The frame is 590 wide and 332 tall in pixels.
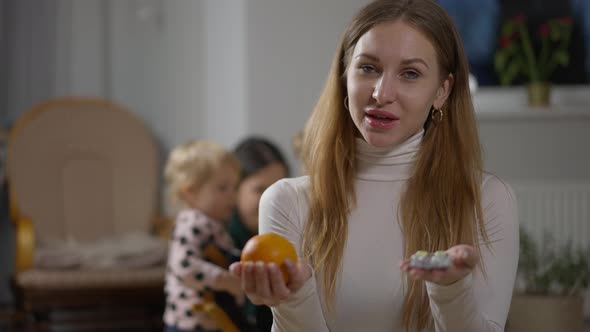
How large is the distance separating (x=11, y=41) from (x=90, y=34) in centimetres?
38

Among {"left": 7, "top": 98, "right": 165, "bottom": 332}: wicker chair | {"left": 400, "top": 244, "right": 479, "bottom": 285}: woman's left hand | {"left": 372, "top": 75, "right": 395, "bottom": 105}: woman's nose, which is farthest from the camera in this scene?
{"left": 7, "top": 98, "right": 165, "bottom": 332}: wicker chair

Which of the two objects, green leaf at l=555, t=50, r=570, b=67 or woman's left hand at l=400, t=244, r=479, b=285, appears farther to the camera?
green leaf at l=555, t=50, r=570, b=67

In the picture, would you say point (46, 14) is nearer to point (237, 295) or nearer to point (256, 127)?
point (256, 127)

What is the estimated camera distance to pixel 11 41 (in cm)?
437

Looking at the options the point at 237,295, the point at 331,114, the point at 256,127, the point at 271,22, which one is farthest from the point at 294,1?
the point at 331,114

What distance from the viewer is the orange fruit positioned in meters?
1.10

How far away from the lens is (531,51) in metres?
3.94

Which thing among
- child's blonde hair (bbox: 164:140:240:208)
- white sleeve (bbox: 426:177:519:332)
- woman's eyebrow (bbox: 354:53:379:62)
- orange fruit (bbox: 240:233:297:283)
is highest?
woman's eyebrow (bbox: 354:53:379:62)

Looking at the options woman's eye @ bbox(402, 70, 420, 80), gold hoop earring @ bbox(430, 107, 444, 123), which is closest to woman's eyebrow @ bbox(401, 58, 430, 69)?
woman's eye @ bbox(402, 70, 420, 80)

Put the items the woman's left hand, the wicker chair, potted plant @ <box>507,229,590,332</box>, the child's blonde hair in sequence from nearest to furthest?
the woman's left hand → potted plant @ <box>507,229,590,332</box> → the child's blonde hair → the wicker chair

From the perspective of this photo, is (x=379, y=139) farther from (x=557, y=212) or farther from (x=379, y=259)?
(x=557, y=212)

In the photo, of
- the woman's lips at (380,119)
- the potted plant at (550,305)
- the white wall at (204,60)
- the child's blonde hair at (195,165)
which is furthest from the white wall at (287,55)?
the woman's lips at (380,119)

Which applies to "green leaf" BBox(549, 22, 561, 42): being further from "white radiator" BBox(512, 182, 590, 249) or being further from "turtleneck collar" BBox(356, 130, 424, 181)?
"turtleneck collar" BBox(356, 130, 424, 181)

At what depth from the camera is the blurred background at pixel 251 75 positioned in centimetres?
374
